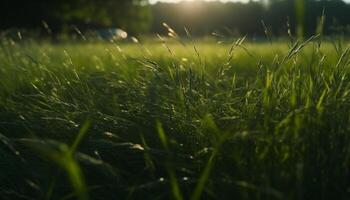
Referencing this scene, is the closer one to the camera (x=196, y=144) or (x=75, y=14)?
(x=196, y=144)

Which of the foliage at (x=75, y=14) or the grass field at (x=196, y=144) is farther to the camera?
the foliage at (x=75, y=14)

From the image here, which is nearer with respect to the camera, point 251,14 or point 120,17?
point 120,17

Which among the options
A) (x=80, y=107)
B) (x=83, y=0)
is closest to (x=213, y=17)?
(x=83, y=0)

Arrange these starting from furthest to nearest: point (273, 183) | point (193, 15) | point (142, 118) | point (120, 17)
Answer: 1. point (193, 15)
2. point (120, 17)
3. point (142, 118)
4. point (273, 183)

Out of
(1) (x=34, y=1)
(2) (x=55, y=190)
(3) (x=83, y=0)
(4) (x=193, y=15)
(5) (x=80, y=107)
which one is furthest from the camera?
(4) (x=193, y=15)

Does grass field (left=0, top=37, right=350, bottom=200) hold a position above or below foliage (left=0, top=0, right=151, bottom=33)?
below

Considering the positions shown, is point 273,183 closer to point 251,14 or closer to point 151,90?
point 151,90

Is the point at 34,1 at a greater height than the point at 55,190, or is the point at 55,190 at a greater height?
the point at 34,1

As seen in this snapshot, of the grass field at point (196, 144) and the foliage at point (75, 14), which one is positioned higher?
the foliage at point (75, 14)

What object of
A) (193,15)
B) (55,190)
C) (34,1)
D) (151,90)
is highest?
(193,15)

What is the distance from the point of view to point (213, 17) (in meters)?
30.0

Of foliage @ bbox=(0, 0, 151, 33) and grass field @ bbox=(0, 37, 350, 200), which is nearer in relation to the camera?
grass field @ bbox=(0, 37, 350, 200)

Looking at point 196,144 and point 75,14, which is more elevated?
point 75,14

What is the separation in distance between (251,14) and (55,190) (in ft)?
97.9
